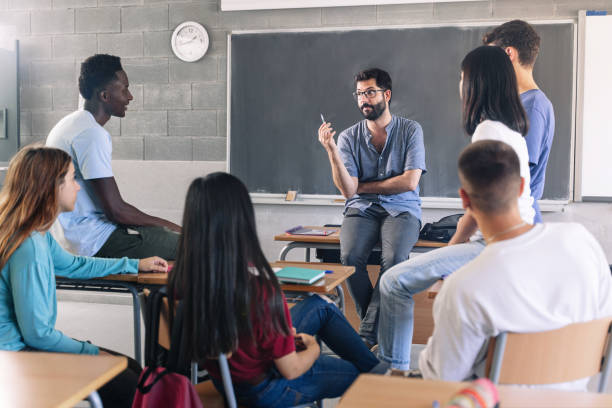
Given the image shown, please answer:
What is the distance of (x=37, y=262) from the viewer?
5.62 ft

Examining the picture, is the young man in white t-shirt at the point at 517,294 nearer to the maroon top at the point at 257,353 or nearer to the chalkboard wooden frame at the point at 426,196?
the maroon top at the point at 257,353

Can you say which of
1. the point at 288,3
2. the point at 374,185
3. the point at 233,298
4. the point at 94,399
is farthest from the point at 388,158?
the point at 94,399

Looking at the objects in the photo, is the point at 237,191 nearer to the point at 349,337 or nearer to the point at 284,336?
the point at 284,336

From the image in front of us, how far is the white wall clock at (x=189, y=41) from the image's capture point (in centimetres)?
467

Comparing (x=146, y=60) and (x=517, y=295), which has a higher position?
(x=146, y=60)

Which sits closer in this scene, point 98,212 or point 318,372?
point 318,372

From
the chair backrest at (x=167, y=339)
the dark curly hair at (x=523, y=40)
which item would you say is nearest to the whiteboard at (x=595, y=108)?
the dark curly hair at (x=523, y=40)

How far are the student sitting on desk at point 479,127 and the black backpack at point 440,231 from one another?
102cm

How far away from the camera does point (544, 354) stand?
1.27m

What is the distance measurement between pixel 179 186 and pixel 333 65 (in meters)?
1.56

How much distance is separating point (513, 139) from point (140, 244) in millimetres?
1713

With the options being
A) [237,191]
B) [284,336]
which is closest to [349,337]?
[284,336]

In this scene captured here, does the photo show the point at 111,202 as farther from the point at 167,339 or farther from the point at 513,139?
the point at 513,139

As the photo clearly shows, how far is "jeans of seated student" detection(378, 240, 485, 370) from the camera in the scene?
2197 mm
